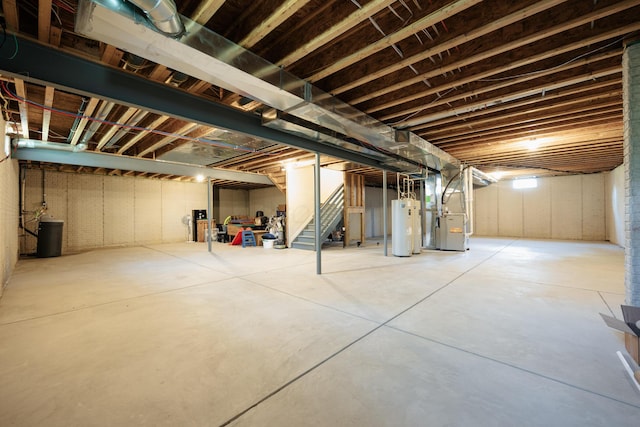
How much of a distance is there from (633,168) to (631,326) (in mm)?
1409

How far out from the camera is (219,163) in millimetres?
7250

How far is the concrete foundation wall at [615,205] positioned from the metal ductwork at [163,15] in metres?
11.1

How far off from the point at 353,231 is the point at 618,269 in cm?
621

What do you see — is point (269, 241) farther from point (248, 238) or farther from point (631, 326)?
point (631, 326)

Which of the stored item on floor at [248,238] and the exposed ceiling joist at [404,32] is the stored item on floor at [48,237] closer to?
the stored item on floor at [248,238]

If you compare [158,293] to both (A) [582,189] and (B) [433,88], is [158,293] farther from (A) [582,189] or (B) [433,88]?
(A) [582,189]

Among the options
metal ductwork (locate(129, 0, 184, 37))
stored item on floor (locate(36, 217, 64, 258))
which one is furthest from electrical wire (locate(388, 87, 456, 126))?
stored item on floor (locate(36, 217, 64, 258))

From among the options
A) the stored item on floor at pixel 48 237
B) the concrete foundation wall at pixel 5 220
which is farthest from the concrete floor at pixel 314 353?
the stored item on floor at pixel 48 237

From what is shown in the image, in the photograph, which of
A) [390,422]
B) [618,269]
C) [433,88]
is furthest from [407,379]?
[618,269]

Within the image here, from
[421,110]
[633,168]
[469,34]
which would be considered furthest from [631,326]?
[421,110]

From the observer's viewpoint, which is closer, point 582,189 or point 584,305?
point 584,305

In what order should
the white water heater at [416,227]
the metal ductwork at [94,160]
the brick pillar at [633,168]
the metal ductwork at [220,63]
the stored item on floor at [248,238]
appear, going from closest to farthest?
1. the metal ductwork at [220,63]
2. the brick pillar at [633,168]
3. the metal ductwork at [94,160]
4. the white water heater at [416,227]
5. the stored item on floor at [248,238]

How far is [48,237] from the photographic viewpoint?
6.39 m

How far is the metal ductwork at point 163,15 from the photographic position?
149cm
